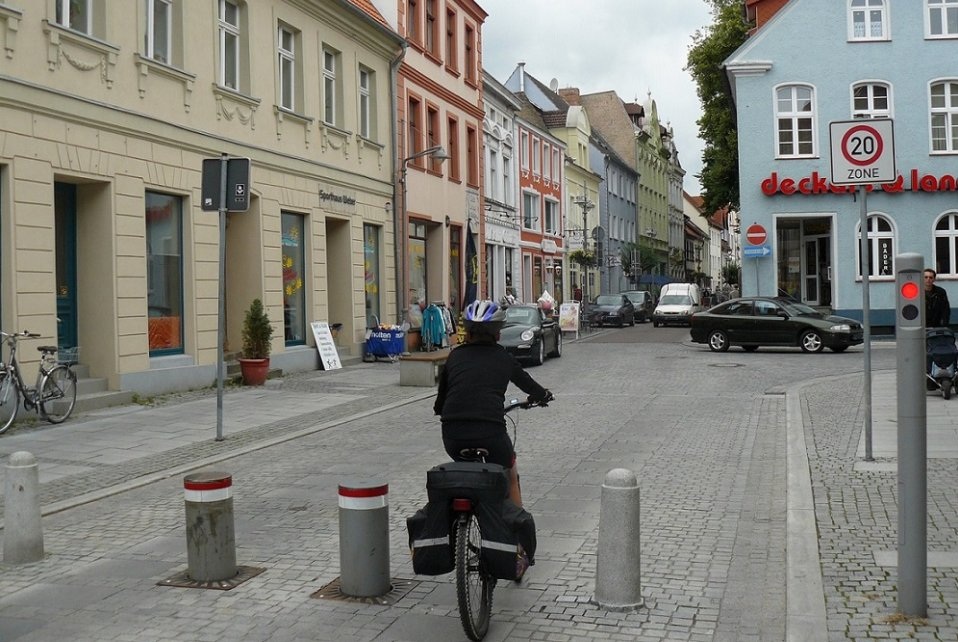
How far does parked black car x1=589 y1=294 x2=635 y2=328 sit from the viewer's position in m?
44.8

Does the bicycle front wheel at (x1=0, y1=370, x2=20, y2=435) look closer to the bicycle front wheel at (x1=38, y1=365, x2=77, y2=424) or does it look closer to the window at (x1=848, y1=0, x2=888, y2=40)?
the bicycle front wheel at (x1=38, y1=365, x2=77, y2=424)

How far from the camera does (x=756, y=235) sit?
2922cm

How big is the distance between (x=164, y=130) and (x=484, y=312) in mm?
12610

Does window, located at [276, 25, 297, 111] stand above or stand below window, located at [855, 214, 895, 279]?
above

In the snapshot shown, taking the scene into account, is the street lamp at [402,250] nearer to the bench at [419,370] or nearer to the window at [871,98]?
the bench at [419,370]

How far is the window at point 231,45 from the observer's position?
62.1 ft

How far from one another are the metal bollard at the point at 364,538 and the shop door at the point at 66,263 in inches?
419

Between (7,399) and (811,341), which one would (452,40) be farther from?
(7,399)

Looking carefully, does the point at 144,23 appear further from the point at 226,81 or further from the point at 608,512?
the point at 608,512

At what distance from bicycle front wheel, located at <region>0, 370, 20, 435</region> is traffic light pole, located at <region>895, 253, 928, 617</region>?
10413mm

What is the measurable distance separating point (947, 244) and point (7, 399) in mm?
27311

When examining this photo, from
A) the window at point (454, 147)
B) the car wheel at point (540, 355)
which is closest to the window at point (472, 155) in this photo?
the window at point (454, 147)

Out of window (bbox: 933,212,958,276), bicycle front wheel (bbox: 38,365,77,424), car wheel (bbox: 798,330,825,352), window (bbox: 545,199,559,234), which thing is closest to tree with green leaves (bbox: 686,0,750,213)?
window (bbox: 545,199,559,234)

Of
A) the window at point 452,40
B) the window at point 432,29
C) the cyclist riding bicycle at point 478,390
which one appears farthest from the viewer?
the window at point 452,40
